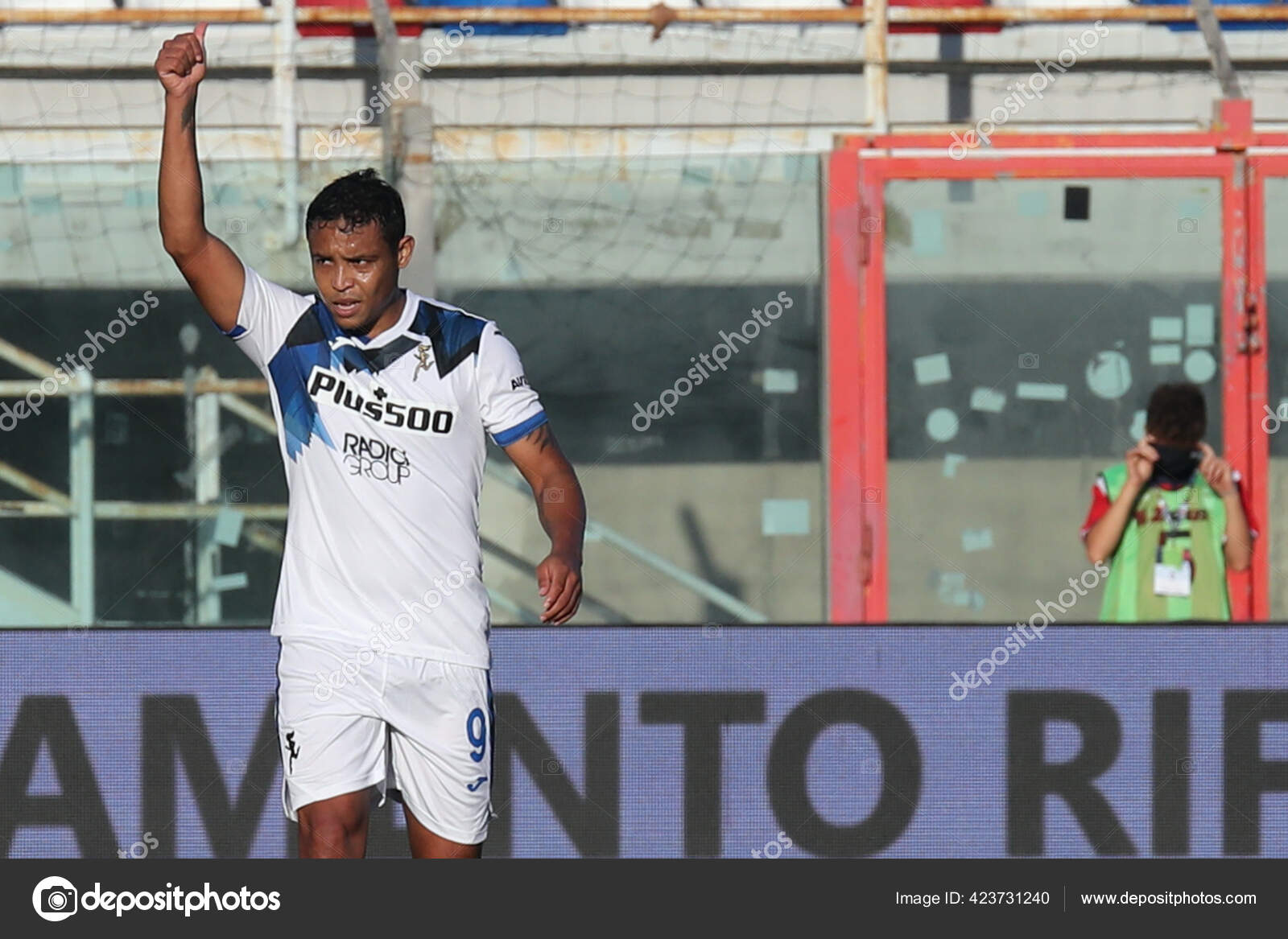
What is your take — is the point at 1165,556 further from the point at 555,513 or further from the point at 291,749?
the point at 291,749

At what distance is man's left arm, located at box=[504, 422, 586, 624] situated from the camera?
3602 mm

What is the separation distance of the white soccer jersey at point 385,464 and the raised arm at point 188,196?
0.15 feet

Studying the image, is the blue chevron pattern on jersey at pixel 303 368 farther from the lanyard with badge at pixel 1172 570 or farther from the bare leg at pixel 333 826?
the lanyard with badge at pixel 1172 570

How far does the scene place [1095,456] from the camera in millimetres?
6949

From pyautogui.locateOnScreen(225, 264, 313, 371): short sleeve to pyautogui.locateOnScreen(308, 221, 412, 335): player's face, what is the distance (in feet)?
0.34

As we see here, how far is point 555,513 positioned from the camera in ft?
12.6

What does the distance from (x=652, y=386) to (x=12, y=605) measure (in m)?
2.19

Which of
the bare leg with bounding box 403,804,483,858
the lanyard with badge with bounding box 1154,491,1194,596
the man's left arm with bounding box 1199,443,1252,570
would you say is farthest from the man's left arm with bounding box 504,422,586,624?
the man's left arm with bounding box 1199,443,1252,570

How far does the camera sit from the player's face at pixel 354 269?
149 inches

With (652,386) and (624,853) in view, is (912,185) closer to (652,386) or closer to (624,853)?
(652,386)

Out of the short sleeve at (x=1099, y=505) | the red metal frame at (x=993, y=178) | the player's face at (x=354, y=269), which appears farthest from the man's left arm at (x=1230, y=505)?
the player's face at (x=354, y=269)

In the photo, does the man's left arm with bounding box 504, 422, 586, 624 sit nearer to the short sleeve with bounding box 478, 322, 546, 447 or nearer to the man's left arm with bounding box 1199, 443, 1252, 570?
the short sleeve with bounding box 478, 322, 546, 447
